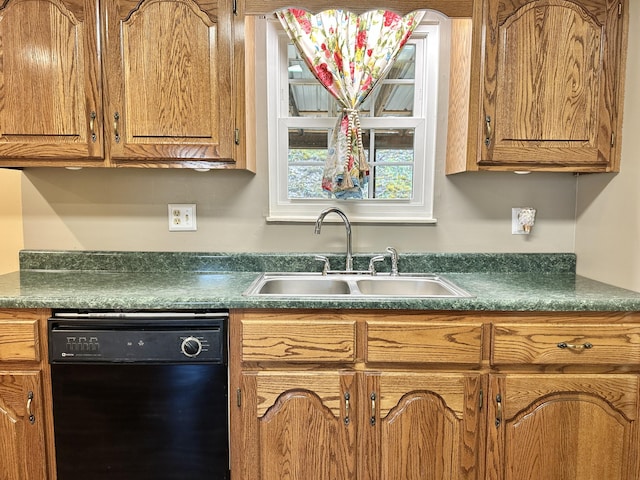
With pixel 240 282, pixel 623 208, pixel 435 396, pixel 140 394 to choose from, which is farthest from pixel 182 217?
pixel 623 208

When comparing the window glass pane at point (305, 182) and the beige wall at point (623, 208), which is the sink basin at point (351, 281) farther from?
the beige wall at point (623, 208)

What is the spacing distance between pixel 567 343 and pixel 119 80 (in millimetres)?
1776

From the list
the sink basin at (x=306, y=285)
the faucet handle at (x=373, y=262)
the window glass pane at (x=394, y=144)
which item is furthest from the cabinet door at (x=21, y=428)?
the window glass pane at (x=394, y=144)

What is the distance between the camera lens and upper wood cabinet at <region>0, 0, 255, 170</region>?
4.41ft

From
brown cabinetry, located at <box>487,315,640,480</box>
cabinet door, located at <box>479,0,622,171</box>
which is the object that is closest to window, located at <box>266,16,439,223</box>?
cabinet door, located at <box>479,0,622,171</box>

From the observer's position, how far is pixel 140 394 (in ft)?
3.92

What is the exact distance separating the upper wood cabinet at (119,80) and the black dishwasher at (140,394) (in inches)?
24.5

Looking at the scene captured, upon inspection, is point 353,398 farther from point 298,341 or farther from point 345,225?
point 345,225

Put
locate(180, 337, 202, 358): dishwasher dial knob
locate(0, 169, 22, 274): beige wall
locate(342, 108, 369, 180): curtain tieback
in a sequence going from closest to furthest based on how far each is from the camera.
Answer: locate(180, 337, 202, 358): dishwasher dial knob, locate(342, 108, 369, 180): curtain tieback, locate(0, 169, 22, 274): beige wall

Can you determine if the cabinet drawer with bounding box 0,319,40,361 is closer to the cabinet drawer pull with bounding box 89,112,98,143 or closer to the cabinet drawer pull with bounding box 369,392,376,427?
the cabinet drawer pull with bounding box 89,112,98,143

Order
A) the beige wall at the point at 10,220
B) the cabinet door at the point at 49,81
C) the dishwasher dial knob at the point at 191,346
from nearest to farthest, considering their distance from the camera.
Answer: the dishwasher dial knob at the point at 191,346 → the cabinet door at the point at 49,81 → the beige wall at the point at 10,220

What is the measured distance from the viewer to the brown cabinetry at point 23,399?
3.92ft

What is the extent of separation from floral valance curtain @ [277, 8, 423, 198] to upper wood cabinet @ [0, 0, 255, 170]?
0.32 m

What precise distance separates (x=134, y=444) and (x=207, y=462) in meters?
0.24
